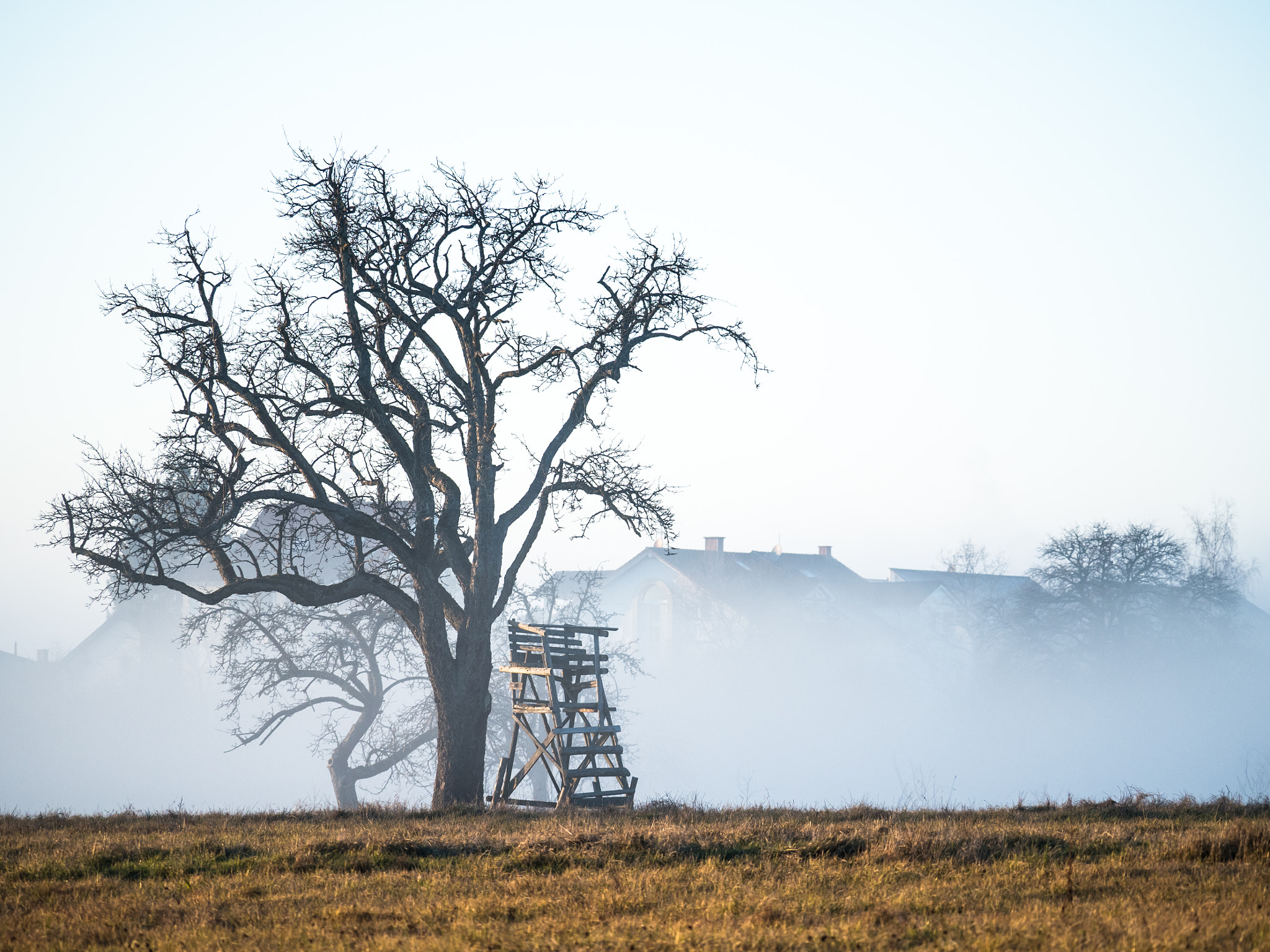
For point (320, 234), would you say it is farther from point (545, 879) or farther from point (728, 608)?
point (728, 608)

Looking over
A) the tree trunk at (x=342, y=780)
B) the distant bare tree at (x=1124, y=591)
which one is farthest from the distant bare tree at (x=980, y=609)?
the tree trunk at (x=342, y=780)

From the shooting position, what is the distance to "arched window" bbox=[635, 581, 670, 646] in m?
60.0

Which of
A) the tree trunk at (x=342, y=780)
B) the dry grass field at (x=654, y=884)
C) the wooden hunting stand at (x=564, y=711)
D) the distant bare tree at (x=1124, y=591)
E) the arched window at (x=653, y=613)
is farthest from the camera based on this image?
the arched window at (x=653, y=613)

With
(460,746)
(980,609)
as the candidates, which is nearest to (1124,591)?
(980,609)

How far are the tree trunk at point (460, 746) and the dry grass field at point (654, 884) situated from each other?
4.41 metres

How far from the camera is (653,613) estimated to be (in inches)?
2397

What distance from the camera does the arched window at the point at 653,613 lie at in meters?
60.0

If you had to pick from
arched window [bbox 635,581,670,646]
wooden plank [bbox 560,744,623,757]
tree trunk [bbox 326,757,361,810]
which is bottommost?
tree trunk [bbox 326,757,361,810]

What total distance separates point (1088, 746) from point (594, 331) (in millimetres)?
44487

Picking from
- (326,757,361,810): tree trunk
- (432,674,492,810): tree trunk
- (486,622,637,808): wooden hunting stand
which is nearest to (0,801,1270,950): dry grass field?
(432,674,492,810): tree trunk

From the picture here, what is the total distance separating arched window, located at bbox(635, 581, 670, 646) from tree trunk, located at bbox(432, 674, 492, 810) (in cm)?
4368

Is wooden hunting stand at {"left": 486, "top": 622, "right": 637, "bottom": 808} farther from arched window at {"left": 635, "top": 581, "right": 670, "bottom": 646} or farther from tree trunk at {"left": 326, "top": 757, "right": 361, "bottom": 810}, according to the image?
arched window at {"left": 635, "top": 581, "right": 670, "bottom": 646}

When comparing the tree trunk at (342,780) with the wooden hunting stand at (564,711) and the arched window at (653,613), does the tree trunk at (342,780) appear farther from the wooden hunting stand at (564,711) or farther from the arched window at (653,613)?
the arched window at (653,613)

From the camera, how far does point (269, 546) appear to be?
16.5 meters
